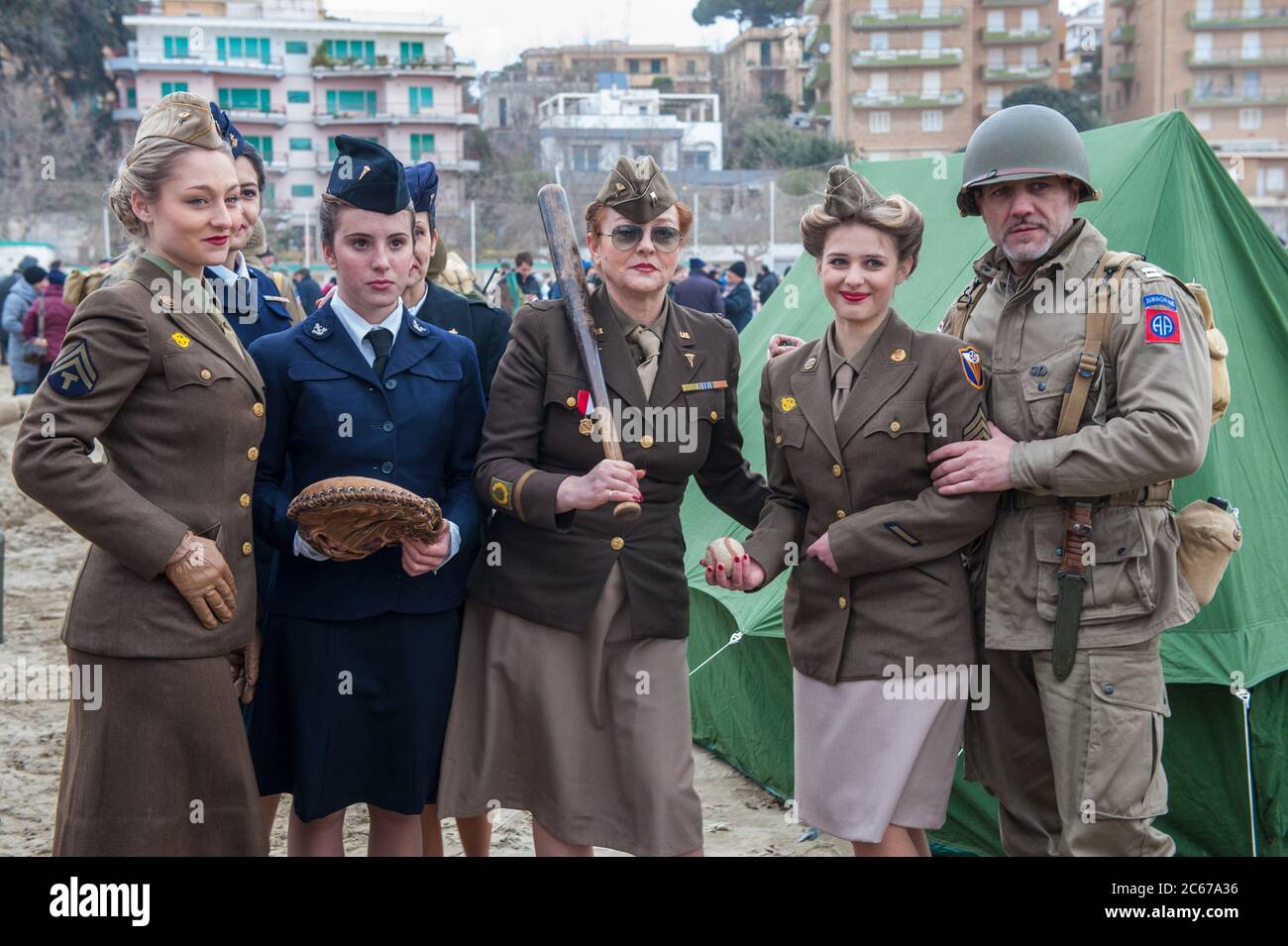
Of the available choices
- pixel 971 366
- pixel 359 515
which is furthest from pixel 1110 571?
pixel 359 515

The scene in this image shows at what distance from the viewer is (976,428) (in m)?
3.11

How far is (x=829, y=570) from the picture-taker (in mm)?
3209

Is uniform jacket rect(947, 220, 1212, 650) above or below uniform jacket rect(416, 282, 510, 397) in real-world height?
below

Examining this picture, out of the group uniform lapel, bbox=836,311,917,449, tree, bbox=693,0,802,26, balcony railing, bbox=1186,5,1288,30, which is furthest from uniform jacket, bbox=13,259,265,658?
tree, bbox=693,0,802,26

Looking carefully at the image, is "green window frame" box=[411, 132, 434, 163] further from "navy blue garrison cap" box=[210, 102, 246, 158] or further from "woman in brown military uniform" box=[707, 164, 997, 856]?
"woman in brown military uniform" box=[707, 164, 997, 856]

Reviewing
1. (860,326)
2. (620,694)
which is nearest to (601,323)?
(860,326)

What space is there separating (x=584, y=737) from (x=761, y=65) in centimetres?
8597

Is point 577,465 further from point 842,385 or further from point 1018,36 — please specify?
point 1018,36

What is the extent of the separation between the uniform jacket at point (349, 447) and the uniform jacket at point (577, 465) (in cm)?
13

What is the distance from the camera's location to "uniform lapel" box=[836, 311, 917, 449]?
311cm

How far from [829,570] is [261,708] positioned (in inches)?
54.8

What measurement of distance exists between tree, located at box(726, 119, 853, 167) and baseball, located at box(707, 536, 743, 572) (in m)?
51.6

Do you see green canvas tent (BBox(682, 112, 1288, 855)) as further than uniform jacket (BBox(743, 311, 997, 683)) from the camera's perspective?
Yes
